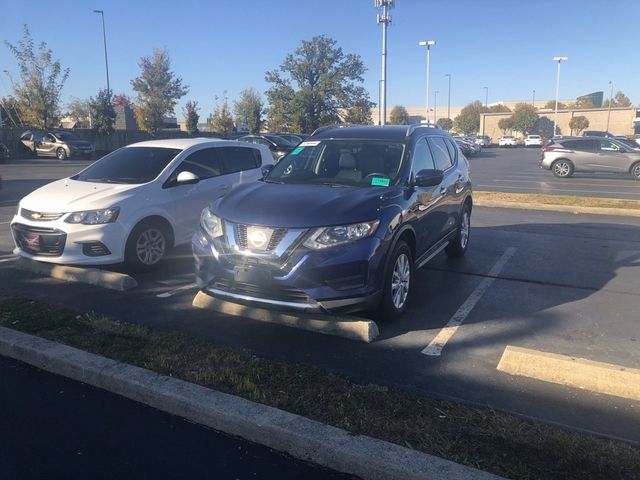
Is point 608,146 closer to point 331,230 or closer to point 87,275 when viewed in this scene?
point 331,230

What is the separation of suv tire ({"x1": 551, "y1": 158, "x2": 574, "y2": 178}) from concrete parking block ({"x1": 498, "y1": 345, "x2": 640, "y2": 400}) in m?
20.8

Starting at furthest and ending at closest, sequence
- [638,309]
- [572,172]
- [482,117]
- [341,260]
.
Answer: [482,117] < [572,172] < [638,309] < [341,260]

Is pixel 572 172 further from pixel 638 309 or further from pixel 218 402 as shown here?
pixel 218 402

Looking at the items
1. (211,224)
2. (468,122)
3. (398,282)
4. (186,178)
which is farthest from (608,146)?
(468,122)

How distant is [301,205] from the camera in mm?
4719

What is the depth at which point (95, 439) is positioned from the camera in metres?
3.27

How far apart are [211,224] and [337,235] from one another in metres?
1.28

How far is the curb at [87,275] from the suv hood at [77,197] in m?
0.69

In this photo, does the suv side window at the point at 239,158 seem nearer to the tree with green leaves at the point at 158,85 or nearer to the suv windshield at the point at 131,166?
the suv windshield at the point at 131,166

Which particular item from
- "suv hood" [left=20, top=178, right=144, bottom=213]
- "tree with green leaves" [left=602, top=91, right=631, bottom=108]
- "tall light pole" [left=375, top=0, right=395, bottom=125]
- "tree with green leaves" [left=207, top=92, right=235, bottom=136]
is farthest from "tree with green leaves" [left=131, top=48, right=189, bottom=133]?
"tree with green leaves" [left=602, top=91, right=631, bottom=108]

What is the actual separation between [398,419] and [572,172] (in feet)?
72.7

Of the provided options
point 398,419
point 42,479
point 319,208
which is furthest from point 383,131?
point 42,479

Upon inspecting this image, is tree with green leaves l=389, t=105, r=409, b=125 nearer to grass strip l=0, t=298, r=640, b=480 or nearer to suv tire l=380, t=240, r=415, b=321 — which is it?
suv tire l=380, t=240, r=415, b=321

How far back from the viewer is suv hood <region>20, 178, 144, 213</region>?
6180 mm
